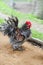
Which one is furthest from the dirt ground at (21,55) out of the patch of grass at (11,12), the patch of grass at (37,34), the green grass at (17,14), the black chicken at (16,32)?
the patch of grass at (11,12)

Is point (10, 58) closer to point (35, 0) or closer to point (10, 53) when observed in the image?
point (10, 53)

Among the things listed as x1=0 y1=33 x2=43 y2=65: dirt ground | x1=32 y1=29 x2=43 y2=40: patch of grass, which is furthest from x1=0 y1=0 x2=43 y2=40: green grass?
x1=0 y1=33 x2=43 y2=65: dirt ground

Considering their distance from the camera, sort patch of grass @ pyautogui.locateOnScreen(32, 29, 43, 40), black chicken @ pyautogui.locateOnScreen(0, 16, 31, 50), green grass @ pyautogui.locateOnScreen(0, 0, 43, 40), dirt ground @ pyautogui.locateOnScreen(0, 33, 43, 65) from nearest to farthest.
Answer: dirt ground @ pyautogui.locateOnScreen(0, 33, 43, 65) → black chicken @ pyautogui.locateOnScreen(0, 16, 31, 50) → patch of grass @ pyautogui.locateOnScreen(32, 29, 43, 40) → green grass @ pyautogui.locateOnScreen(0, 0, 43, 40)

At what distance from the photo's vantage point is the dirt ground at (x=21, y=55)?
16.7 ft

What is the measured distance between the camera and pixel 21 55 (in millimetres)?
5570

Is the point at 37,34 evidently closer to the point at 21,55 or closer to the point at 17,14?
the point at 21,55

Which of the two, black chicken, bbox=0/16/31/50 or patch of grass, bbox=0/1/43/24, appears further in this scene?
patch of grass, bbox=0/1/43/24

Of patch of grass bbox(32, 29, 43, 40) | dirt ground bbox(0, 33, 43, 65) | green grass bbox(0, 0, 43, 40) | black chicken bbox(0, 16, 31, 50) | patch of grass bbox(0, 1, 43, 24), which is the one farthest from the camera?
patch of grass bbox(0, 1, 43, 24)

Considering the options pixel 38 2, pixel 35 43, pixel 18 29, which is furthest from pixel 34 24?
pixel 18 29

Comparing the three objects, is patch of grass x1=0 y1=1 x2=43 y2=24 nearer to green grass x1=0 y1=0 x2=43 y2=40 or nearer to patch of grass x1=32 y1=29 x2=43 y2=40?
green grass x1=0 y1=0 x2=43 y2=40

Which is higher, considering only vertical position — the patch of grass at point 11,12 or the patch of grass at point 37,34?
the patch of grass at point 37,34

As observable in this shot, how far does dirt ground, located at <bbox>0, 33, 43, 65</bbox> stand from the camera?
5.09m

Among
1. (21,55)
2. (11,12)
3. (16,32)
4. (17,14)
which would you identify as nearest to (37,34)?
(16,32)

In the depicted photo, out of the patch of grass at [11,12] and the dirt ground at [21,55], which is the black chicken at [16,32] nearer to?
the dirt ground at [21,55]
